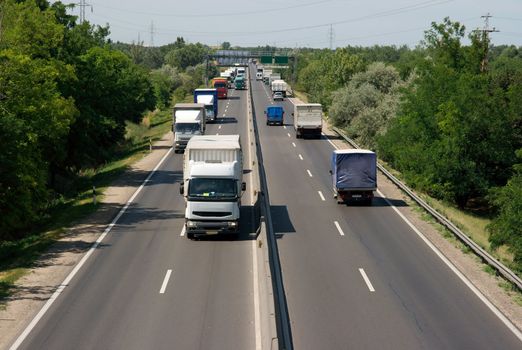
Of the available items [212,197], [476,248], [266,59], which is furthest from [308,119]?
[266,59]

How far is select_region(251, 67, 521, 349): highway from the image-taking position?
18.5m

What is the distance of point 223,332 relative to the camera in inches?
733

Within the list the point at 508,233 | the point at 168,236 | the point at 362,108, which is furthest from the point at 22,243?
the point at 362,108

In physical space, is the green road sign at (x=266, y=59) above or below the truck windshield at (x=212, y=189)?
above

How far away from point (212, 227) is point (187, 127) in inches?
1126

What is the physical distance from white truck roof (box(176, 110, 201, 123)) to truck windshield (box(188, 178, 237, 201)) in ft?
90.0

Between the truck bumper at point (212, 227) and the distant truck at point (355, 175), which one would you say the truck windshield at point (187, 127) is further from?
the truck bumper at point (212, 227)

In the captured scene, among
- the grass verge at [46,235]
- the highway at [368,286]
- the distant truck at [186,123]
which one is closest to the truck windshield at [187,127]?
the distant truck at [186,123]

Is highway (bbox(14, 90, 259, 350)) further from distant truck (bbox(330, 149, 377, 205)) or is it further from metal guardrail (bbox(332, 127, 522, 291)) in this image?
metal guardrail (bbox(332, 127, 522, 291))

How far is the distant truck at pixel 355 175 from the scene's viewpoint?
36312 millimetres

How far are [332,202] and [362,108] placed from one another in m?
38.4

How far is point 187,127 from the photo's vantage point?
184ft

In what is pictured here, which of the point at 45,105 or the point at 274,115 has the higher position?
the point at 45,105

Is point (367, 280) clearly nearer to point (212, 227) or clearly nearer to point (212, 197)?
point (212, 227)
